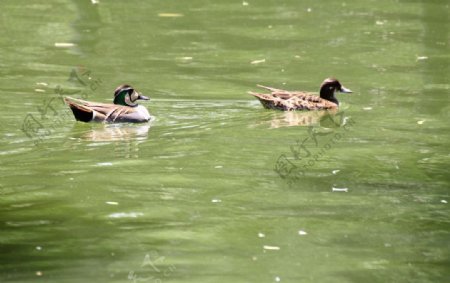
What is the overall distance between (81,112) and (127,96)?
Answer: 30.4 inches

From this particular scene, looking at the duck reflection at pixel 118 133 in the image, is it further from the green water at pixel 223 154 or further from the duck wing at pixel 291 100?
the duck wing at pixel 291 100

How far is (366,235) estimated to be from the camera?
944 cm

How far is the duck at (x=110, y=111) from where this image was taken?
13.5 meters

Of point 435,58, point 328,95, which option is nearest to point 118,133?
point 328,95

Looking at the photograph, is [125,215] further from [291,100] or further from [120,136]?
[291,100]

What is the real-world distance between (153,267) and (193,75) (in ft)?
26.9

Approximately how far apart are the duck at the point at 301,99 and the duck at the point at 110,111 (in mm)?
1476

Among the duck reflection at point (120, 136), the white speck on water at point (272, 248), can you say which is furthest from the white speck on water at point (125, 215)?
the duck reflection at point (120, 136)

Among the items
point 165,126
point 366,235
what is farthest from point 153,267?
point 165,126

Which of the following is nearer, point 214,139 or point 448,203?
point 448,203

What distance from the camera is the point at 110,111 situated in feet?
44.9

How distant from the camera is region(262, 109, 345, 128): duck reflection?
45.6 ft

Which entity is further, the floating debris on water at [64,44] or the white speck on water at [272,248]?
the floating debris on water at [64,44]

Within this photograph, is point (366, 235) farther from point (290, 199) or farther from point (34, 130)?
point (34, 130)
